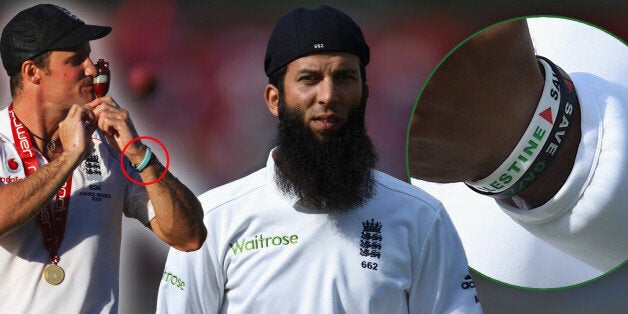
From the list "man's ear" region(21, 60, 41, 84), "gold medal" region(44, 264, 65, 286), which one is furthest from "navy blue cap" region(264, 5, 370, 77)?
"gold medal" region(44, 264, 65, 286)

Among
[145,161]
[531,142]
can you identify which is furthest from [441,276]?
[145,161]

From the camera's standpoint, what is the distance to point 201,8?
3641mm

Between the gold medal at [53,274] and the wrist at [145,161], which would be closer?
the wrist at [145,161]

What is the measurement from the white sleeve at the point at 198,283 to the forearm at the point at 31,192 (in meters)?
0.42

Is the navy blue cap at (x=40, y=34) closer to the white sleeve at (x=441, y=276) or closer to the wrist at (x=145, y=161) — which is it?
the wrist at (x=145, y=161)

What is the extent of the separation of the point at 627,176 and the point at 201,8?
1.74 m

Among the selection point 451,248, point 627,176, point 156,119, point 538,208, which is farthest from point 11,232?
point 627,176

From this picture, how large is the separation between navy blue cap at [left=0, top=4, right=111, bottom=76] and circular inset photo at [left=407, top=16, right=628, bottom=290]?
45.3 inches

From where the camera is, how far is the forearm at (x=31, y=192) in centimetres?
244

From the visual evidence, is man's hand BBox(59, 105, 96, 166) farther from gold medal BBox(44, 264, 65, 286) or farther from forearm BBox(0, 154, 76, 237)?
gold medal BBox(44, 264, 65, 286)

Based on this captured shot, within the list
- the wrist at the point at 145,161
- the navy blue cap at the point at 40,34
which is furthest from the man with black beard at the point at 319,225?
the navy blue cap at the point at 40,34

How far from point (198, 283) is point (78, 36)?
80 centimetres

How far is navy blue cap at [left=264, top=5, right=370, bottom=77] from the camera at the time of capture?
103 inches

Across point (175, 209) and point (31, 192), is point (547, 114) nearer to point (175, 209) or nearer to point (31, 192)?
point (175, 209)
